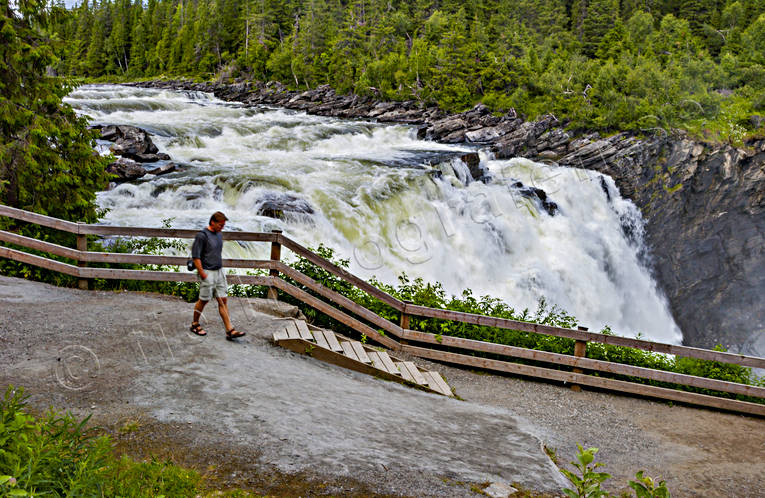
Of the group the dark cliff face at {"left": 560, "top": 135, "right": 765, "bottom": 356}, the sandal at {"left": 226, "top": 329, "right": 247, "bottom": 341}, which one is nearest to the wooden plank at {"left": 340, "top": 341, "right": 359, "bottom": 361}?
the sandal at {"left": 226, "top": 329, "right": 247, "bottom": 341}

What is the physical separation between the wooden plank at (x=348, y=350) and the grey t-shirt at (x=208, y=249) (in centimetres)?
248

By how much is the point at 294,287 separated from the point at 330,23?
6704cm

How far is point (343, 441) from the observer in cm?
541

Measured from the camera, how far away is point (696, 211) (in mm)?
32000

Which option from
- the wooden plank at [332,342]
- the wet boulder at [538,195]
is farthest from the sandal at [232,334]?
the wet boulder at [538,195]

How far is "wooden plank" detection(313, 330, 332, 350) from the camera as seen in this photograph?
8.80m

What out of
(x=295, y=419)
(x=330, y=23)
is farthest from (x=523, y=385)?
(x=330, y=23)

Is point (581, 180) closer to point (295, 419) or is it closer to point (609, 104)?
point (609, 104)

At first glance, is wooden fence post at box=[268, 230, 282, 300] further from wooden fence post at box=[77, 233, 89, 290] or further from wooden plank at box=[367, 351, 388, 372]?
wooden fence post at box=[77, 233, 89, 290]

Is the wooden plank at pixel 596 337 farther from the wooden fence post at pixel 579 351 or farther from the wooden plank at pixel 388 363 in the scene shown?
the wooden plank at pixel 388 363

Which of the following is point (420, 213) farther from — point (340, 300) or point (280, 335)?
point (280, 335)

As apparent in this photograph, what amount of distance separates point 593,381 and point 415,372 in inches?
128

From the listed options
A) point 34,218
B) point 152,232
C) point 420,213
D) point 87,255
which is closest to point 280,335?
point 152,232

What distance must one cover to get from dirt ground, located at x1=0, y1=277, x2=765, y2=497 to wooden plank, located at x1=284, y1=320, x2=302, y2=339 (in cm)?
35
